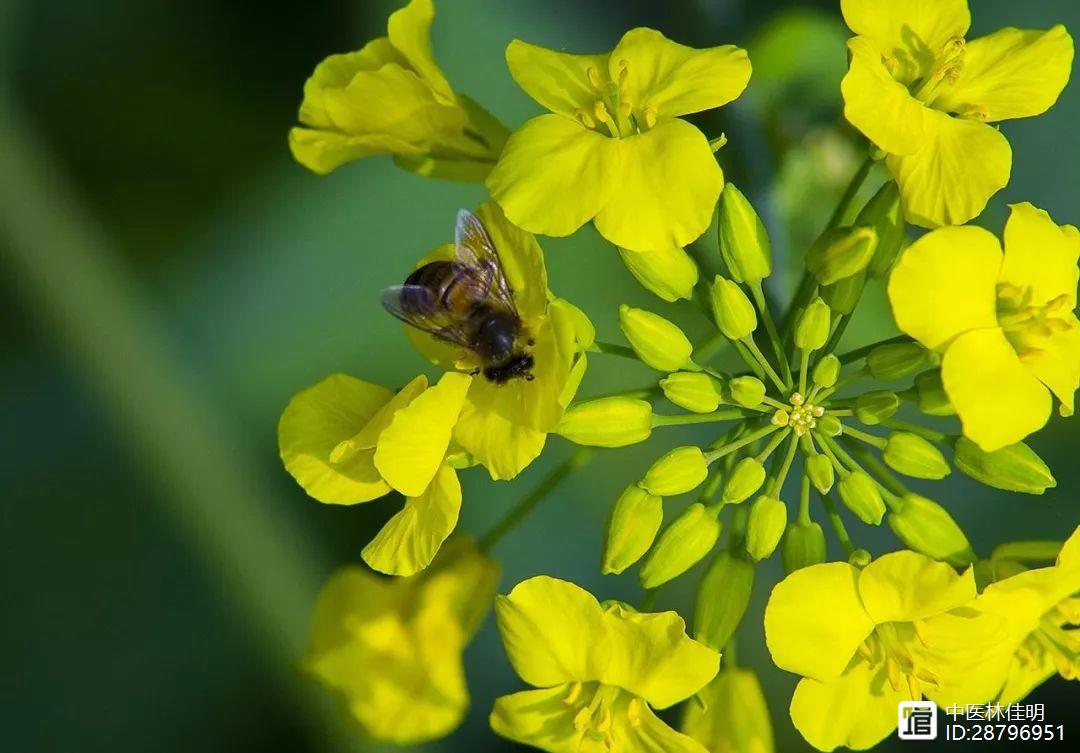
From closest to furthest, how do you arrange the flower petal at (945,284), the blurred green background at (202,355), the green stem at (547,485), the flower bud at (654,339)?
the flower petal at (945,284) → the flower bud at (654,339) → the green stem at (547,485) → the blurred green background at (202,355)

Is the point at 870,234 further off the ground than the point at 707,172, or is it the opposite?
the point at 707,172

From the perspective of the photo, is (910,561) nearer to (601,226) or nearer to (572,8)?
(601,226)

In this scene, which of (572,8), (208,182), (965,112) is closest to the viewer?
(965,112)

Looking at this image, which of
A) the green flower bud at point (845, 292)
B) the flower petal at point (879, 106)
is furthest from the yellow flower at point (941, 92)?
the green flower bud at point (845, 292)

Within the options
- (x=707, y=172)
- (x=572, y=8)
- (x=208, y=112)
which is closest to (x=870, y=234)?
(x=707, y=172)

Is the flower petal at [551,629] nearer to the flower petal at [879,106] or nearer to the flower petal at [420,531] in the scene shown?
the flower petal at [420,531]

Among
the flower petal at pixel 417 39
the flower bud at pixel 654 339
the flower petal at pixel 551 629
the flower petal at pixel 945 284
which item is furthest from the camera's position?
the flower petal at pixel 417 39

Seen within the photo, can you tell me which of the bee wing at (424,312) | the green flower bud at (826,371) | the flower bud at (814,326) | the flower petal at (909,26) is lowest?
the green flower bud at (826,371)
